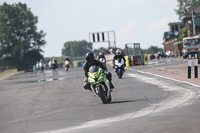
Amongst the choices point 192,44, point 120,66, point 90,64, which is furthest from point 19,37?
point 90,64

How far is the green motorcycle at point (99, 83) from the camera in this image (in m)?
12.5

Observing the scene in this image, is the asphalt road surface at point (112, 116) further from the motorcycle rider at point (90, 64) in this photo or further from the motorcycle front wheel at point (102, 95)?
the motorcycle rider at point (90, 64)

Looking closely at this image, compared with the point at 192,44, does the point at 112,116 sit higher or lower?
lower

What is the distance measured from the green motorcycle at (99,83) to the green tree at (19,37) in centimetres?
8607

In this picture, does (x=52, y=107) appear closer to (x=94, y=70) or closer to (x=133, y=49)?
(x=94, y=70)

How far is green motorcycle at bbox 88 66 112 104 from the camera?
1255cm

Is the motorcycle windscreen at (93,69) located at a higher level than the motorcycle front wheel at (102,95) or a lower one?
higher

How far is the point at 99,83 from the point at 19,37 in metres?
91.3

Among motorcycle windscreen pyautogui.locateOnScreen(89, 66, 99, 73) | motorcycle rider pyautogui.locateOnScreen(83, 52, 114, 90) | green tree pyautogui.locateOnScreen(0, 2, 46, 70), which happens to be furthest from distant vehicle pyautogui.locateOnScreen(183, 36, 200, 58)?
green tree pyautogui.locateOnScreen(0, 2, 46, 70)

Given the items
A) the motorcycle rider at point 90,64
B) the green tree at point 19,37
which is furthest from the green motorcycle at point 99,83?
the green tree at point 19,37

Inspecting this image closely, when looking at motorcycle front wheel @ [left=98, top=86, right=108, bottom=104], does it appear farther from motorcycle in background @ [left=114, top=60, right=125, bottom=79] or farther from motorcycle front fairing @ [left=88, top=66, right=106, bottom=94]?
motorcycle in background @ [left=114, top=60, right=125, bottom=79]

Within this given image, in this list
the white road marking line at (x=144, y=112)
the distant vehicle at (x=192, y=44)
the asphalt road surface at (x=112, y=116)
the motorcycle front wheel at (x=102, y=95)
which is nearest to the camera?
the asphalt road surface at (x=112, y=116)

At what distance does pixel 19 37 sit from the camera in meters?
102

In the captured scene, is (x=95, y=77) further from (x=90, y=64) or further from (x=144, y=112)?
(x=144, y=112)
